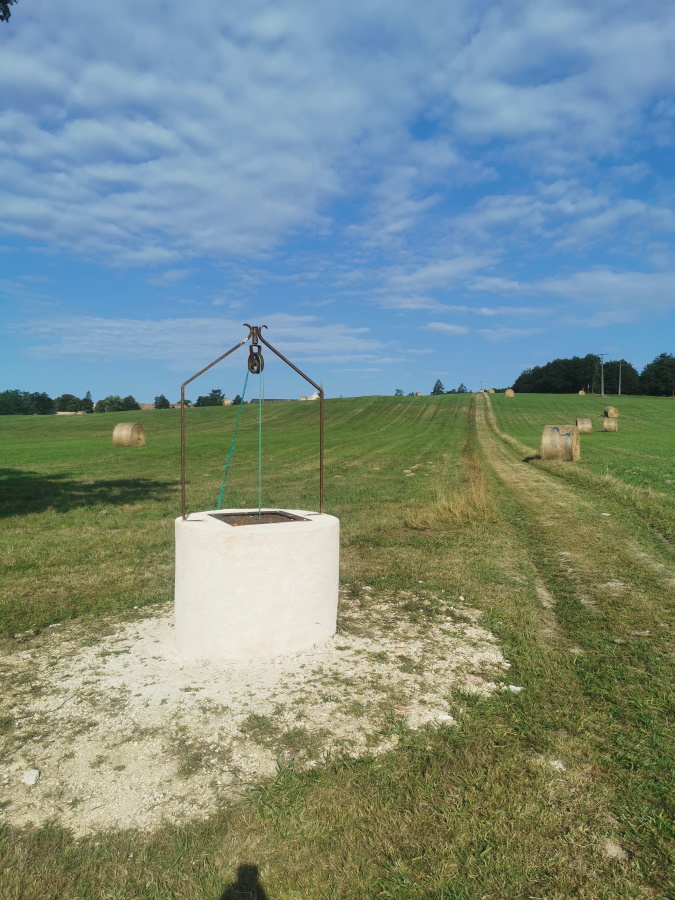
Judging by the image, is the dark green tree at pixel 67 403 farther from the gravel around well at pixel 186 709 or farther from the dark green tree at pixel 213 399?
the gravel around well at pixel 186 709

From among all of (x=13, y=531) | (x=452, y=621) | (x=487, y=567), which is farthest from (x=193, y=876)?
(x=13, y=531)

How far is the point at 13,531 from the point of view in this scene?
1044 cm

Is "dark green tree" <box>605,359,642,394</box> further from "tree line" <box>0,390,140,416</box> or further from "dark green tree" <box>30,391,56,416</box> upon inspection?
"dark green tree" <box>30,391,56,416</box>

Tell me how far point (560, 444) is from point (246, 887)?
20.0 m

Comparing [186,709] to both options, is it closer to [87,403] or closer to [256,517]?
[256,517]

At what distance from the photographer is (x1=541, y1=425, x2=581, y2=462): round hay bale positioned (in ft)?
67.2

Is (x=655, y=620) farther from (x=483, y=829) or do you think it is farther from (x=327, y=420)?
(x=327, y=420)

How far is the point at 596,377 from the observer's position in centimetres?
12256

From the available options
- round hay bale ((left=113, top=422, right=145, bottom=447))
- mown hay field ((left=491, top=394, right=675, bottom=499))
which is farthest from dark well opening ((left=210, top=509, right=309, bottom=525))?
round hay bale ((left=113, top=422, right=145, bottom=447))

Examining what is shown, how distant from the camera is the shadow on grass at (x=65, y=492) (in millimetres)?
13086

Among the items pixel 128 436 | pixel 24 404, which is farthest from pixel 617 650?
pixel 24 404

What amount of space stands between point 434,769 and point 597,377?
433 feet

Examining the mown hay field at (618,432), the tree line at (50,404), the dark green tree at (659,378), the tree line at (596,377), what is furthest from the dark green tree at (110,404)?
the dark green tree at (659,378)

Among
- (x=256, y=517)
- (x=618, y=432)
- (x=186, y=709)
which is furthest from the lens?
(x=618, y=432)
